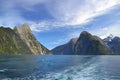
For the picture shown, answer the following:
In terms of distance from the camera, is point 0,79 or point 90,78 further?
point 90,78

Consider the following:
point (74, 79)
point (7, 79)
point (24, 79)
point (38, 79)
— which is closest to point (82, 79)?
point (74, 79)

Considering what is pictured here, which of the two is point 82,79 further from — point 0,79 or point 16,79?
point 0,79

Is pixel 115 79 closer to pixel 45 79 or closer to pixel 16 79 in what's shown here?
pixel 45 79

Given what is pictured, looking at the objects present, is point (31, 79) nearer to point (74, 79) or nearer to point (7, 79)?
point (7, 79)

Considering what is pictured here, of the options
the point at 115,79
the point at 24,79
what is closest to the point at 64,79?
the point at 24,79

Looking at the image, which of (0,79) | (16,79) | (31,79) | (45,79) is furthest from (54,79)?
(0,79)

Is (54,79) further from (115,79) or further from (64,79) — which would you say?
(115,79)

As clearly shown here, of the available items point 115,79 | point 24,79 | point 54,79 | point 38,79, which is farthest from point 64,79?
point 115,79
